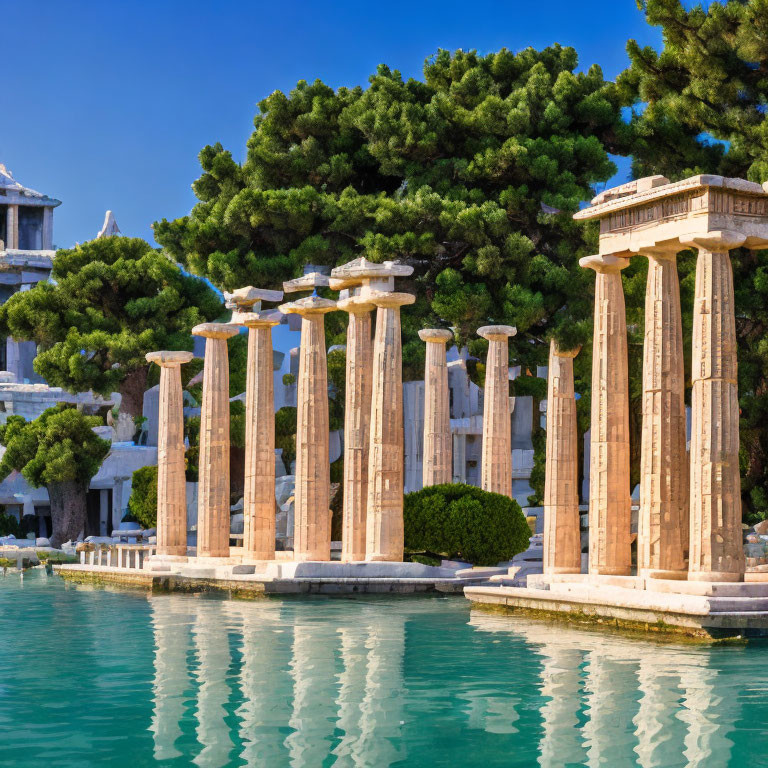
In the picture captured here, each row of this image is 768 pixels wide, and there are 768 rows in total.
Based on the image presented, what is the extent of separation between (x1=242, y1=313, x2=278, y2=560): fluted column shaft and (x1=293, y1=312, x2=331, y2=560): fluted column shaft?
1.76 metres

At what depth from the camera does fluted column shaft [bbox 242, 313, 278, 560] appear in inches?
1303

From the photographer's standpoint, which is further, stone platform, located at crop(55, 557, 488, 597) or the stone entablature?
stone platform, located at crop(55, 557, 488, 597)

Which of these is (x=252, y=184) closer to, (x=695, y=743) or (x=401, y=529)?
(x=401, y=529)

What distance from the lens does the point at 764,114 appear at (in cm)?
3669

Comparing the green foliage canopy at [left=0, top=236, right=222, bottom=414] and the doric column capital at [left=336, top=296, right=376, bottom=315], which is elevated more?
the green foliage canopy at [left=0, top=236, right=222, bottom=414]

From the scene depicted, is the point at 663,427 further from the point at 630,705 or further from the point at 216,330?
the point at 216,330

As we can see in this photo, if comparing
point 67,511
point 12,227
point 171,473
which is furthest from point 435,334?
point 12,227

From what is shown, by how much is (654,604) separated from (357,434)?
1218 centimetres

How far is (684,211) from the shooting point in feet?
71.7

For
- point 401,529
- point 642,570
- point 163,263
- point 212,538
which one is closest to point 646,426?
point 642,570

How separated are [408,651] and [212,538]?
15633mm

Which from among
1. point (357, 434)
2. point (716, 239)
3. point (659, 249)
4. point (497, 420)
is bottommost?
point (357, 434)

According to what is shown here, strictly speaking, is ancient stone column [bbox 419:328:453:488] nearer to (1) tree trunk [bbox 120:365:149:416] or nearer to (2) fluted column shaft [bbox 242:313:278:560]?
(2) fluted column shaft [bbox 242:313:278:560]

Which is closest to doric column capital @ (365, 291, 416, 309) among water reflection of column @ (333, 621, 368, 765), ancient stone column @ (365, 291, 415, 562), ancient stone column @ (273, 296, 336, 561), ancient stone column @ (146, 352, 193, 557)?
ancient stone column @ (365, 291, 415, 562)
